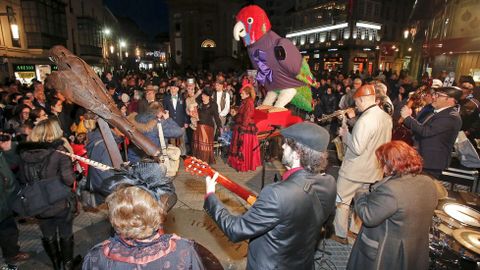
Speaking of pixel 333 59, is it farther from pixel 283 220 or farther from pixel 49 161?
pixel 283 220

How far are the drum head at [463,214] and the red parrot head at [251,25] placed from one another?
436cm

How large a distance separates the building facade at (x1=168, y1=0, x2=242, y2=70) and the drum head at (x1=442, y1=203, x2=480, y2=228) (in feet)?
147

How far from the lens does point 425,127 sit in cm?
439

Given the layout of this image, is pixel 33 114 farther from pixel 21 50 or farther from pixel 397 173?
pixel 21 50

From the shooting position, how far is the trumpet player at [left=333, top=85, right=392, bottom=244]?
3812 mm

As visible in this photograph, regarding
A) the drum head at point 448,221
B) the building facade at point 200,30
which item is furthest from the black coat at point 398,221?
the building facade at point 200,30

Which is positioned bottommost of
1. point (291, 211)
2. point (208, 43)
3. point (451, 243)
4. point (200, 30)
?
point (451, 243)

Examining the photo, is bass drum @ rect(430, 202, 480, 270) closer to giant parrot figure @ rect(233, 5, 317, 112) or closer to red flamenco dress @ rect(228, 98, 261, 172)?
giant parrot figure @ rect(233, 5, 317, 112)

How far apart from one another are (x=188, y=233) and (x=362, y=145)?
299 cm

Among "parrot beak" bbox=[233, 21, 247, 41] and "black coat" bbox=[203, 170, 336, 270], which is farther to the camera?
"parrot beak" bbox=[233, 21, 247, 41]

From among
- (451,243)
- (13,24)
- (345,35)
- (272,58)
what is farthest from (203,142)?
(345,35)

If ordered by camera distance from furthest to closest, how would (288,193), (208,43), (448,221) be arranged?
(208,43) → (448,221) → (288,193)

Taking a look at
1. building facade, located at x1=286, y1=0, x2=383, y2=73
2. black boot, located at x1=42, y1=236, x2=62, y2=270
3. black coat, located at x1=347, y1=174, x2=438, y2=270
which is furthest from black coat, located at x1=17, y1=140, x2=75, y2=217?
building facade, located at x1=286, y1=0, x2=383, y2=73

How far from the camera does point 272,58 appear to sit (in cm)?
601
